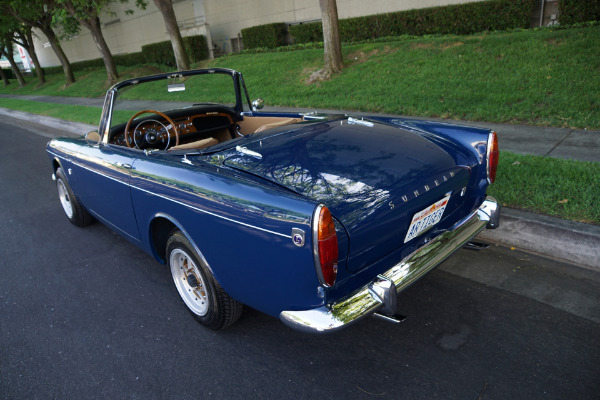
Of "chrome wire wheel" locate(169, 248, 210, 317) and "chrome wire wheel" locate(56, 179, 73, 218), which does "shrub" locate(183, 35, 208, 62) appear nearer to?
"chrome wire wheel" locate(56, 179, 73, 218)

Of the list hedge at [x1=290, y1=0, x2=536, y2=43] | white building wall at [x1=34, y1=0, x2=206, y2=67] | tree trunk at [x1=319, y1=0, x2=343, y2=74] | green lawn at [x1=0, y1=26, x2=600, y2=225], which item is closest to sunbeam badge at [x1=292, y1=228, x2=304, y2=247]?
green lawn at [x1=0, y1=26, x2=600, y2=225]

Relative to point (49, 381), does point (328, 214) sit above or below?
above

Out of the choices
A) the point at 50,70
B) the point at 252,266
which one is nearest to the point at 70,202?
the point at 252,266

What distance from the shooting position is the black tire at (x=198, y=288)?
8.75 ft

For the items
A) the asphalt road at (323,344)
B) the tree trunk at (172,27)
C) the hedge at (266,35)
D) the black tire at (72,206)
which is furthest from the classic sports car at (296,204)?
the hedge at (266,35)

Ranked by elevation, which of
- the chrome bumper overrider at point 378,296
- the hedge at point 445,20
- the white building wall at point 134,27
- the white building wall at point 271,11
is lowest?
the chrome bumper overrider at point 378,296

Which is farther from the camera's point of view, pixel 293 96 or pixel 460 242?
pixel 293 96

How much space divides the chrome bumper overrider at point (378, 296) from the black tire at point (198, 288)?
59cm

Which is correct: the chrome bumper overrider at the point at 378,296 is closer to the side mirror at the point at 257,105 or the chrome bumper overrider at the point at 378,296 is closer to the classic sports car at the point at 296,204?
the classic sports car at the point at 296,204

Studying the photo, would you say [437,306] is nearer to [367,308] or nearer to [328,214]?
[367,308]

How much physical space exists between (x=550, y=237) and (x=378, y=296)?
199 cm

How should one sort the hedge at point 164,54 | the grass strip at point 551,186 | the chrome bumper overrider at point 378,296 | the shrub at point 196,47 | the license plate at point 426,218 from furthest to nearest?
1. the hedge at point 164,54
2. the shrub at point 196,47
3. the grass strip at point 551,186
4. the license plate at point 426,218
5. the chrome bumper overrider at point 378,296

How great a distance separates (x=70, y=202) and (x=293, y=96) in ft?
20.8

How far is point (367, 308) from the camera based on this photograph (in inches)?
84.2
